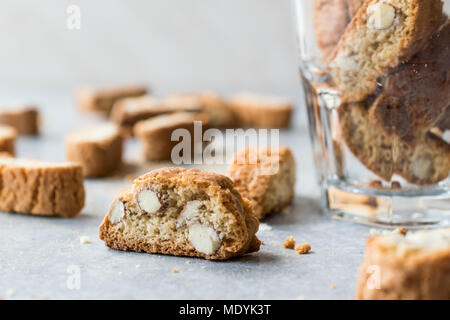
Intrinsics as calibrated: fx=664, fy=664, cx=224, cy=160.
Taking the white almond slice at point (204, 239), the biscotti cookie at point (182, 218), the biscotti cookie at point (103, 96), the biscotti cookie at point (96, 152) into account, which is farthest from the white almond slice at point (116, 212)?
the biscotti cookie at point (103, 96)

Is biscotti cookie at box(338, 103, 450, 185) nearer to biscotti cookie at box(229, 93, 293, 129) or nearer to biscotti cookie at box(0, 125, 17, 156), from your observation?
biscotti cookie at box(0, 125, 17, 156)


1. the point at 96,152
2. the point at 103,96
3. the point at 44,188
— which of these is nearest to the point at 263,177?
the point at 44,188

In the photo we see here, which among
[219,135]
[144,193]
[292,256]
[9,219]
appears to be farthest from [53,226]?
[219,135]

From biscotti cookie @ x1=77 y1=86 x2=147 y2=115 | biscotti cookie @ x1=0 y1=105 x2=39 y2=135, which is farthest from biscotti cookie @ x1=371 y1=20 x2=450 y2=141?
biscotti cookie @ x1=77 y1=86 x2=147 y2=115

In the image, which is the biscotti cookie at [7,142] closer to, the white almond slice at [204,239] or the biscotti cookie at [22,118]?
the biscotti cookie at [22,118]
